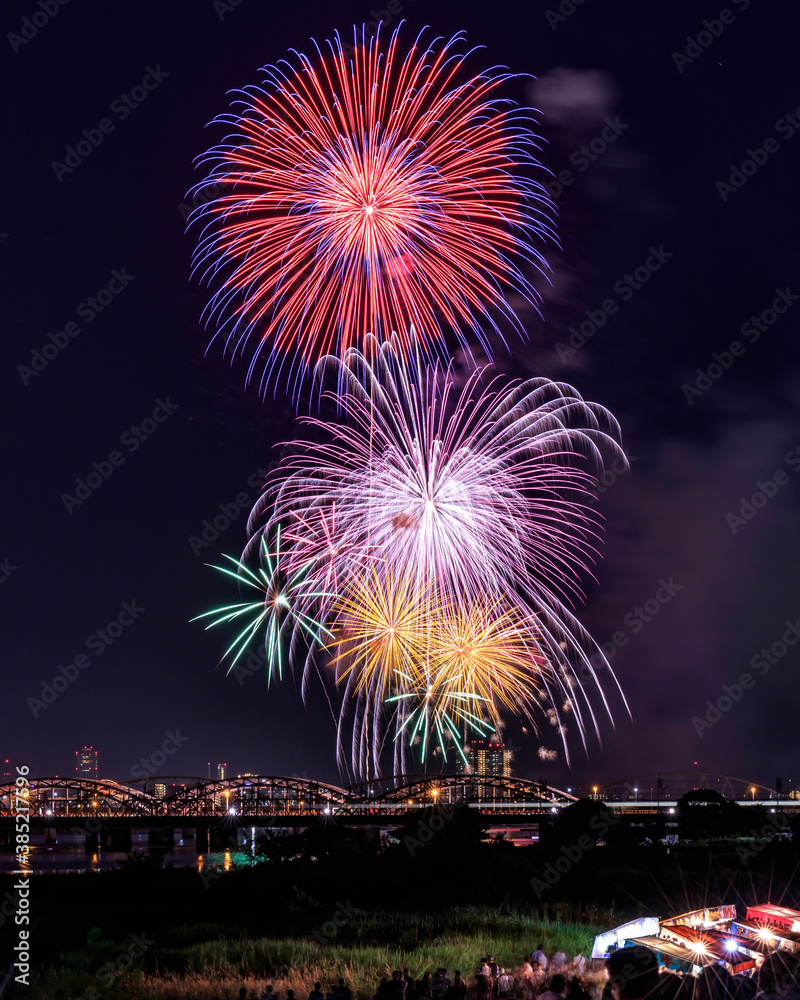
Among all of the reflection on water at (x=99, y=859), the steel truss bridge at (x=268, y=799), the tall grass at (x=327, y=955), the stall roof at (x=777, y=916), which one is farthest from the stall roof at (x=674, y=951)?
the steel truss bridge at (x=268, y=799)

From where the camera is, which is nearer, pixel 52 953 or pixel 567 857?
pixel 52 953

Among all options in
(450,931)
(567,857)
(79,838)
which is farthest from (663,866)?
(79,838)

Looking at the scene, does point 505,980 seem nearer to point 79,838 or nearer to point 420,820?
point 420,820

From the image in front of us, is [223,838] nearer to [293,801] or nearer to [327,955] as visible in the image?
[293,801]

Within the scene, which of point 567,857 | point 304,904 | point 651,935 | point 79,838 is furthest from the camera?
point 79,838

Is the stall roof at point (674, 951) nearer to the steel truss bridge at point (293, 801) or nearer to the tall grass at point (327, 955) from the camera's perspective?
the tall grass at point (327, 955)

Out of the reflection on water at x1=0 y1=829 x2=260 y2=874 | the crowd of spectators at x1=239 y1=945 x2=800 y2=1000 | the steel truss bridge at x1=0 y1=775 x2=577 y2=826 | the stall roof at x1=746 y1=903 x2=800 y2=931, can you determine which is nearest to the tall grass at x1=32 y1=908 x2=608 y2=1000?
the crowd of spectators at x1=239 y1=945 x2=800 y2=1000

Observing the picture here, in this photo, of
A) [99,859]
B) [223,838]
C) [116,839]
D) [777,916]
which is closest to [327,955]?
[777,916]

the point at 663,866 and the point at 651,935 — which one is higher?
the point at 651,935

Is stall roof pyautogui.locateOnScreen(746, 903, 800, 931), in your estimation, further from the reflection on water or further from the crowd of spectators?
the reflection on water
